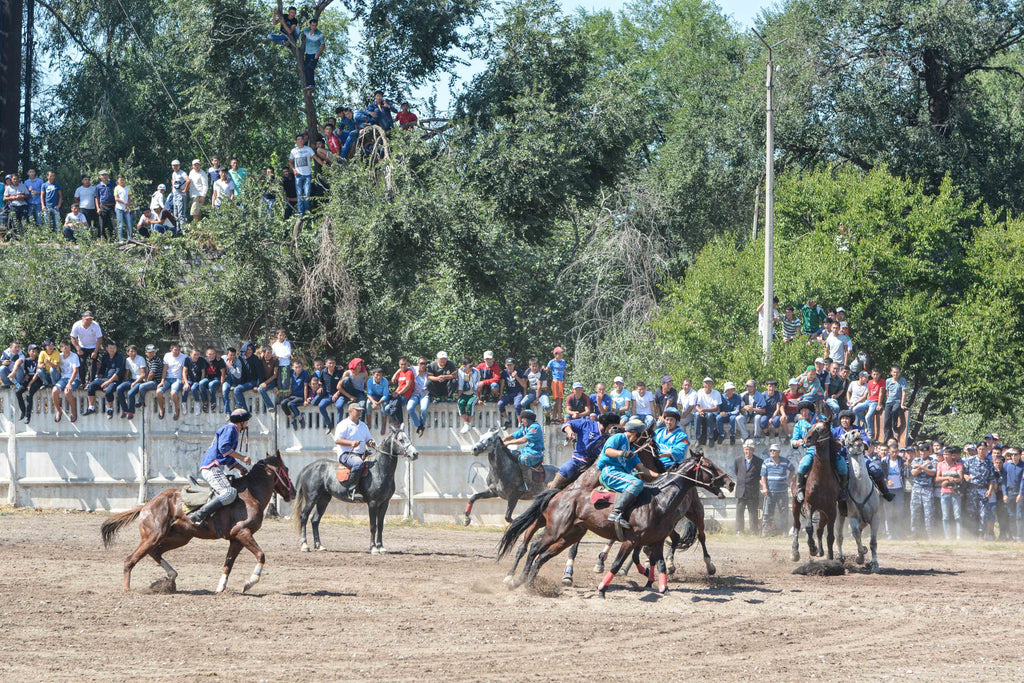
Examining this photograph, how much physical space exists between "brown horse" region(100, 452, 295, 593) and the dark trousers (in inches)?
446

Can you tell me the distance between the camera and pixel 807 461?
1853 cm

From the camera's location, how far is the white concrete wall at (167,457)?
85.4 feet

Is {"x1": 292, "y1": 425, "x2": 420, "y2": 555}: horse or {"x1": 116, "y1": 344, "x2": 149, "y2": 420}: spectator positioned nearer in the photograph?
{"x1": 292, "y1": 425, "x2": 420, "y2": 555}: horse

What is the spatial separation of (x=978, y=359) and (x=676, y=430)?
17.7 metres

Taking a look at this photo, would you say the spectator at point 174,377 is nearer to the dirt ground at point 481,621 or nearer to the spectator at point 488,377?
the dirt ground at point 481,621

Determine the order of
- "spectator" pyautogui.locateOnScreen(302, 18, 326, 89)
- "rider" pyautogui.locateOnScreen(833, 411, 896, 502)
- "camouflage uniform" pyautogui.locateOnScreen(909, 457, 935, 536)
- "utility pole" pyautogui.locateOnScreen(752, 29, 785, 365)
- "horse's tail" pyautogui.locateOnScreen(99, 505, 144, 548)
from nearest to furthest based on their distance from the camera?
"horse's tail" pyautogui.locateOnScreen(99, 505, 144, 548) < "rider" pyautogui.locateOnScreen(833, 411, 896, 502) < "camouflage uniform" pyautogui.locateOnScreen(909, 457, 935, 536) < "utility pole" pyautogui.locateOnScreen(752, 29, 785, 365) < "spectator" pyautogui.locateOnScreen(302, 18, 326, 89)

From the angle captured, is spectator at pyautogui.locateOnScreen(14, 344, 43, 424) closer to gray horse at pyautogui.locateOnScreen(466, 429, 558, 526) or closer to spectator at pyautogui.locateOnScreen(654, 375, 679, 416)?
gray horse at pyautogui.locateOnScreen(466, 429, 558, 526)

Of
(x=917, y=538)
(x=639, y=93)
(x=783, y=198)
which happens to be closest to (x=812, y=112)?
(x=783, y=198)

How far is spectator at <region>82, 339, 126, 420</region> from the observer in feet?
86.0

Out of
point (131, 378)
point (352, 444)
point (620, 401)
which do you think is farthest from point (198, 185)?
point (620, 401)

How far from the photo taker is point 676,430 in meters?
17.3

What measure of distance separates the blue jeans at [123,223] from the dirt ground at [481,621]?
11.9 meters

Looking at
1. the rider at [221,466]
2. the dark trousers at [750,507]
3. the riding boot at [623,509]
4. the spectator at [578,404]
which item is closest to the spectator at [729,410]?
the dark trousers at [750,507]

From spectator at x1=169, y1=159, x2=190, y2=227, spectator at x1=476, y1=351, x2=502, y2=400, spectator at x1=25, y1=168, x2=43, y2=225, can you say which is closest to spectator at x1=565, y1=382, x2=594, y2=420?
spectator at x1=476, y1=351, x2=502, y2=400
